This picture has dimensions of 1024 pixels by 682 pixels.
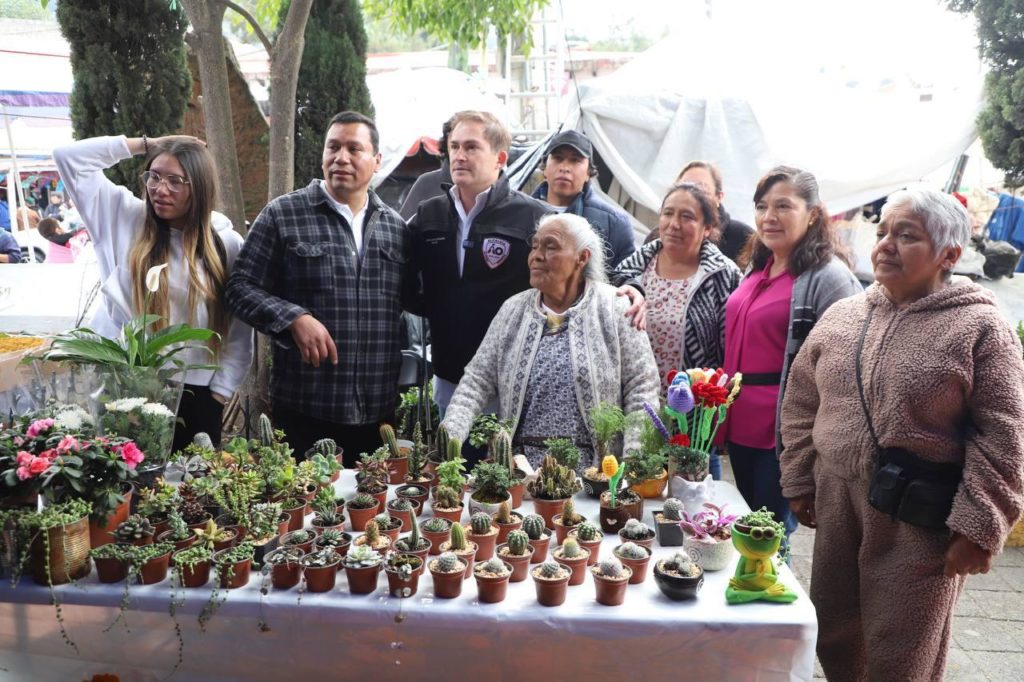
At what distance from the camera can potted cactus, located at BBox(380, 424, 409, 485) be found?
2746 mm

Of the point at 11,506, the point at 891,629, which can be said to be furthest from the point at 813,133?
the point at 11,506

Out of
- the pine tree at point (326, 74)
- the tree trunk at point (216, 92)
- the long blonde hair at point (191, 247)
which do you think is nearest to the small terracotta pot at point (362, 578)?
the long blonde hair at point (191, 247)

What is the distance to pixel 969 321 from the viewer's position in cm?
207

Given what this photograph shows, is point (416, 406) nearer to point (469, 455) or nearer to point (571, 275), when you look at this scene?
point (469, 455)

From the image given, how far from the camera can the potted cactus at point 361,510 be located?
2.33 metres

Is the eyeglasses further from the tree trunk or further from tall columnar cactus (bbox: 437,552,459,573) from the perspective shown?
tall columnar cactus (bbox: 437,552,459,573)

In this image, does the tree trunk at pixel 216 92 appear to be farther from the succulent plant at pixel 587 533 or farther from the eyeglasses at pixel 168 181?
the succulent plant at pixel 587 533

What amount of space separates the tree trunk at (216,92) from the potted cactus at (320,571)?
9.34 feet

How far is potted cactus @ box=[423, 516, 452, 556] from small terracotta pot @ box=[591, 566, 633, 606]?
0.48 m

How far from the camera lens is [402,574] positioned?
1.92m

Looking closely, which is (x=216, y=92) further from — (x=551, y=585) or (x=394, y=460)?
(x=551, y=585)

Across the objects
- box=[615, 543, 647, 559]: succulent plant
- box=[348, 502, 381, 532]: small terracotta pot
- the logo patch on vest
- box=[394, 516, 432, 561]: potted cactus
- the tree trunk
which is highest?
the tree trunk

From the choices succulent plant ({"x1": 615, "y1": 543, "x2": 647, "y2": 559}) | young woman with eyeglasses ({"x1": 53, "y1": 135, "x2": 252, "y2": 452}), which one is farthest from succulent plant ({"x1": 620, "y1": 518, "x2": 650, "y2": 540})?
young woman with eyeglasses ({"x1": 53, "y1": 135, "x2": 252, "y2": 452})

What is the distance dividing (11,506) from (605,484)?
1.74m
